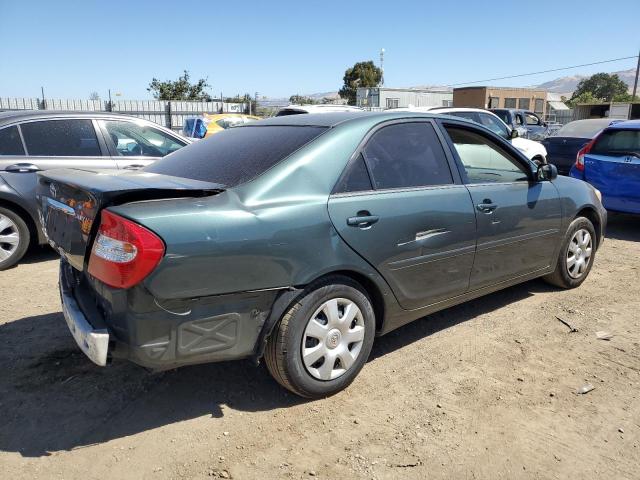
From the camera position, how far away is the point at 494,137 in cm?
409

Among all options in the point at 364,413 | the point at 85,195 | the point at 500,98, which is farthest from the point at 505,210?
the point at 500,98

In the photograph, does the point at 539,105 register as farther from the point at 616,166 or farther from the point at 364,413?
the point at 364,413

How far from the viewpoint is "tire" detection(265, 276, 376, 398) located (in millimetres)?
2771

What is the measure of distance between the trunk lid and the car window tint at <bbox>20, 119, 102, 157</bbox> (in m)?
2.86

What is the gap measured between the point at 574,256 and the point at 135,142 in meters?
4.89

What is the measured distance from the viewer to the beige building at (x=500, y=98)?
5106 cm

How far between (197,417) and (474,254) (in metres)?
2.11

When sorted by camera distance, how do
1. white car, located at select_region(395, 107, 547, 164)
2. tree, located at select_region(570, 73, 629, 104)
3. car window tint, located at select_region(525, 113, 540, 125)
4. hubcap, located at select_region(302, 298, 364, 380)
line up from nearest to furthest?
hubcap, located at select_region(302, 298, 364, 380)
white car, located at select_region(395, 107, 547, 164)
car window tint, located at select_region(525, 113, 540, 125)
tree, located at select_region(570, 73, 629, 104)

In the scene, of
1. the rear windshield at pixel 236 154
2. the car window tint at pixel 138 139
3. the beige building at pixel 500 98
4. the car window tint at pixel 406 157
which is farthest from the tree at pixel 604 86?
the rear windshield at pixel 236 154

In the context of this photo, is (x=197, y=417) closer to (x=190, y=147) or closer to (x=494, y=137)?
(x=190, y=147)

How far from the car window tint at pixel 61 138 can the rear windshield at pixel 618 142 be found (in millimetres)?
6874

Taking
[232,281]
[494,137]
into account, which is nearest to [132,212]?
[232,281]

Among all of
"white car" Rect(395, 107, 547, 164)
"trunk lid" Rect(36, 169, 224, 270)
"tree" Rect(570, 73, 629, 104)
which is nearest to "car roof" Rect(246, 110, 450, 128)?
"trunk lid" Rect(36, 169, 224, 270)

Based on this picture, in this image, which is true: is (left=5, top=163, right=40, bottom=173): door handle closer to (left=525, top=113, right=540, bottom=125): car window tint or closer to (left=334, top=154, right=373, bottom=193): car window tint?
(left=334, top=154, right=373, bottom=193): car window tint
